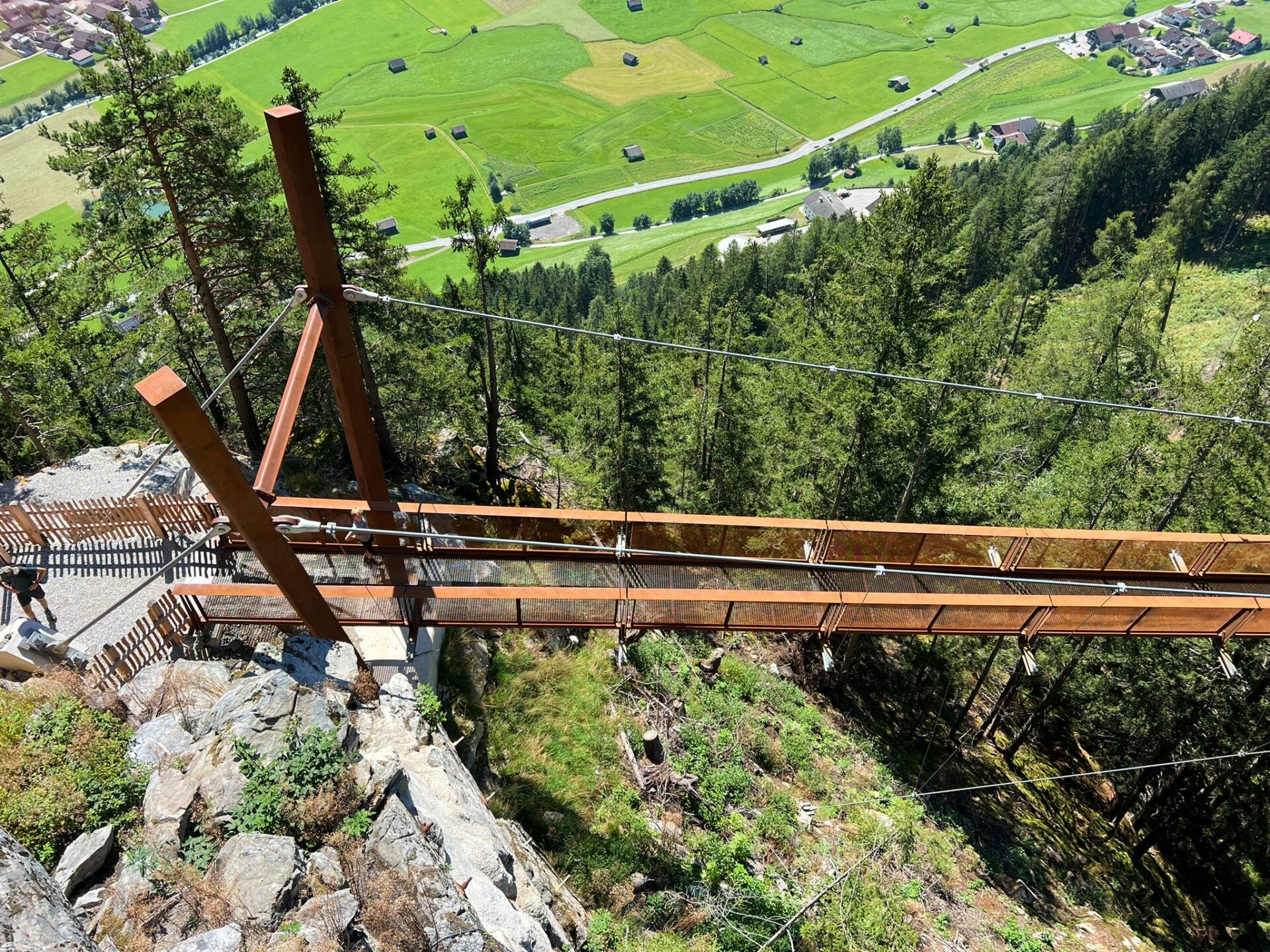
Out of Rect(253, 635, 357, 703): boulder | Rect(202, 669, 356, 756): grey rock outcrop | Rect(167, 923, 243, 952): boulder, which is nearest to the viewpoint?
Rect(167, 923, 243, 952): boulder

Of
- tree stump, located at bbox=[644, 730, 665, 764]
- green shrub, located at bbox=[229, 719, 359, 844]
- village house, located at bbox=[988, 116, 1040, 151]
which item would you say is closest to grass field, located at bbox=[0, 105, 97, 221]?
tree stump, located at bbox=[644, 730, 665, 764]

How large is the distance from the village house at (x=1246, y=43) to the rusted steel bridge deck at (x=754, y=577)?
208m

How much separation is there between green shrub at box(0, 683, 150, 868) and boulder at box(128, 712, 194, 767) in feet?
0.34

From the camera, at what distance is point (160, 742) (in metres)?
7.80

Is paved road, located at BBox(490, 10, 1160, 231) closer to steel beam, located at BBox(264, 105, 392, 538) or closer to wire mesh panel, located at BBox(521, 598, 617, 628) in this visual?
steel beam, located at BBox(264, 105, 392, 538)

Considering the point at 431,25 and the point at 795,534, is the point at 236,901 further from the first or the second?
the point at 431,25

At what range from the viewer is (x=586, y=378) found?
2822 centimetres

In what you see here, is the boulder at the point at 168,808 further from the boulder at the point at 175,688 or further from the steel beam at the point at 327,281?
the steel beam at the point at 327,281

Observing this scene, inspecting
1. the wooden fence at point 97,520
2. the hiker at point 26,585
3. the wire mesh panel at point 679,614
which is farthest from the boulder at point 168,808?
the wooden fence at point 97,520

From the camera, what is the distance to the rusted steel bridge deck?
991 centimetres

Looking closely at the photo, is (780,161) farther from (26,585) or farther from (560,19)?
(26,585)

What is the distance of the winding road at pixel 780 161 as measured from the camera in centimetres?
12262

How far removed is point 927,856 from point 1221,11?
234482mm

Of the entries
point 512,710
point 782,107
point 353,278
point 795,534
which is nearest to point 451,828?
point 512,710
